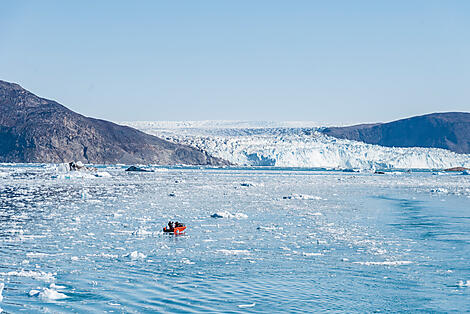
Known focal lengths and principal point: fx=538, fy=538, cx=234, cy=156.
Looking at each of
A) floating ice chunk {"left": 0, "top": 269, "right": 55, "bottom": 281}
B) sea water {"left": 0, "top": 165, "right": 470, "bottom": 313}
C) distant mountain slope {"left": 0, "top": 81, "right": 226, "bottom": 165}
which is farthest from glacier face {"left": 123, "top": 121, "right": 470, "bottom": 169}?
floating ice chunk {"left": 0, "top": 269, "right": 55, "bottom": 281}

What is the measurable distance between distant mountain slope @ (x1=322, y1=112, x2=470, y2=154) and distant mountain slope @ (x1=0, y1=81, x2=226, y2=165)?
169 ft

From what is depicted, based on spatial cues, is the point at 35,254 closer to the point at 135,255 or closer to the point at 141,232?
the point at 135,255

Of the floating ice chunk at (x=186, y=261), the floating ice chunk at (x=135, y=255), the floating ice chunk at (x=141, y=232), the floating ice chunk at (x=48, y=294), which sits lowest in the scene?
the floating ice chunk at (x=48, y=294)

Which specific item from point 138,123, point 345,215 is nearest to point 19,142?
point 138,123

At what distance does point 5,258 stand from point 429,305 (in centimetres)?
752

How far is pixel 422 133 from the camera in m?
155

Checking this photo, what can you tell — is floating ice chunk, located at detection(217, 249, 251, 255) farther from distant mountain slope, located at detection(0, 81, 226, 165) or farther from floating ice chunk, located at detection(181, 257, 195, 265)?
distant mountain slope, located at detection(0, 81, 226, 165)

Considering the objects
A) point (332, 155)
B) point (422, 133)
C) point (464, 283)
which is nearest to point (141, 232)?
point (464, 283)

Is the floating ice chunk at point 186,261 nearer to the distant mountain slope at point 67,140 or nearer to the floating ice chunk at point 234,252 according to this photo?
the floating ice chunk at point 234,252

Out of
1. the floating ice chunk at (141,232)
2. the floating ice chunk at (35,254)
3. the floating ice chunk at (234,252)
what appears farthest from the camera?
the floating ice chunk at (141,232)

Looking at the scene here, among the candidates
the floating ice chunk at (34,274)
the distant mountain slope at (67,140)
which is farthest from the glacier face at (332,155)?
the floating ice chunk at (34,274)

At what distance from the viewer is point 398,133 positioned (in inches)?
6201

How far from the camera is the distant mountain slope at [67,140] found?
4193 inches

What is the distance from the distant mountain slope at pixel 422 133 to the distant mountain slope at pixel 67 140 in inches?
2027
